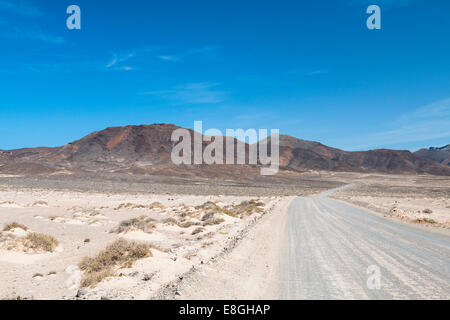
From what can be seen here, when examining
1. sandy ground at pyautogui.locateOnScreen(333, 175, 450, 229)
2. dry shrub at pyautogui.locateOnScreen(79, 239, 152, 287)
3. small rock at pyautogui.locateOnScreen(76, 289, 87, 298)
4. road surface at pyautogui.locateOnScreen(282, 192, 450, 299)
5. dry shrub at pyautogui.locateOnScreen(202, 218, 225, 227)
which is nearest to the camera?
road surface at pyautogui.locateOnScreen(282, 192, 450, 299)

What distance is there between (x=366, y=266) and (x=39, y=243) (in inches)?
480

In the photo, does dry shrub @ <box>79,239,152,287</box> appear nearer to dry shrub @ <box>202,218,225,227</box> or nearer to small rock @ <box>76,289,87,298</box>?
small rock @ <box>76,289,87,298</box>

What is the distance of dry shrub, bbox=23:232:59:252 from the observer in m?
12.3

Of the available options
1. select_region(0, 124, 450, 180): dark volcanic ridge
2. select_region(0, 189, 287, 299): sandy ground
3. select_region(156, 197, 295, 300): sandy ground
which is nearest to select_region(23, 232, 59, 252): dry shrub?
select_region(0, 189, 287, 299): sandy ground

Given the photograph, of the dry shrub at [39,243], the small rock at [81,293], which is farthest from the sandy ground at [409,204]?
the dry shrub at [39,243]

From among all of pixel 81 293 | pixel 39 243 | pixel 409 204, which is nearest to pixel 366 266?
pixel 81 293

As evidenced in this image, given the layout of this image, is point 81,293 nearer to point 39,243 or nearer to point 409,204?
point 39,243

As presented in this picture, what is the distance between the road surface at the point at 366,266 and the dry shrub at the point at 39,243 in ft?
31.6

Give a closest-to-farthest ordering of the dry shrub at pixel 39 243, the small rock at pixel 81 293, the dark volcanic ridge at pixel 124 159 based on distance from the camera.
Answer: the small rock at pixel 81 293, the dry shrub at pixel 39 243, the dark volcanic ridge at pixel 124 159

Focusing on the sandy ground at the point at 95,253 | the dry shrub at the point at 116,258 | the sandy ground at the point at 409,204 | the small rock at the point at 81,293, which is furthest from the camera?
the sandy ground at the point at 409,204

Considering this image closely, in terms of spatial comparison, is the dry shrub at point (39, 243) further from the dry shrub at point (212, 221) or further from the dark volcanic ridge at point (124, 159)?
the dark volcanic ridge at point (124, 159)

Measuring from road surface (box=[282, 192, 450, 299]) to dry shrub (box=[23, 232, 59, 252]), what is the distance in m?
9.64

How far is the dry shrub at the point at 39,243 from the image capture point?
12.3 meters
